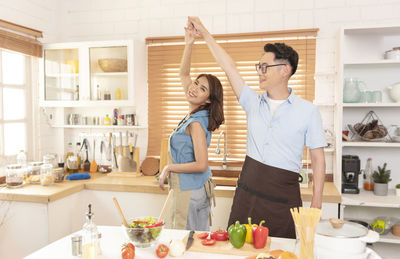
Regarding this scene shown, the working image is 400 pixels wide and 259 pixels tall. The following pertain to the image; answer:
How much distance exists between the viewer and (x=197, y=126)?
2246 millimetres

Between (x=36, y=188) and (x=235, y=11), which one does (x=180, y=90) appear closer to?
(x=235, y=11)

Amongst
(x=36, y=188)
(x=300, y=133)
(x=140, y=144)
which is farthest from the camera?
(x=140, y=144)

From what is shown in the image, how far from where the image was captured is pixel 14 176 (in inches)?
123

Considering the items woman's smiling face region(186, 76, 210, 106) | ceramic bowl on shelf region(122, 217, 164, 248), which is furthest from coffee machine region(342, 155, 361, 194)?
ceramic bowl on shelf region(122, 217, 164, 248)

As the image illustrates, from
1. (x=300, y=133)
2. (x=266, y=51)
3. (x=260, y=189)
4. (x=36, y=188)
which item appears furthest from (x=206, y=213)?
(x=36, y=188)

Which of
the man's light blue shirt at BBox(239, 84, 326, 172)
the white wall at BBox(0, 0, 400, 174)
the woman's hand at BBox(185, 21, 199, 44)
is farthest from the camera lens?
the white wall at BBox(0, 0, 400, 174)

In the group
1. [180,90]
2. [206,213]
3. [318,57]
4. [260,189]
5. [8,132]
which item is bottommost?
[206,213]

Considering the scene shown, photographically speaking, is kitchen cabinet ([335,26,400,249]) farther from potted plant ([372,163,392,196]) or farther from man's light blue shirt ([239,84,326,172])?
man's light blue shirt ([239,84,326,172])

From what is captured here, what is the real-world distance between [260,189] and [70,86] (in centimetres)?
239

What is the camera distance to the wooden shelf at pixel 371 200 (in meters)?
2.91

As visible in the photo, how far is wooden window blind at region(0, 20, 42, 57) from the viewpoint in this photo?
10.6 ft

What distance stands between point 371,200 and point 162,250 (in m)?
2.11

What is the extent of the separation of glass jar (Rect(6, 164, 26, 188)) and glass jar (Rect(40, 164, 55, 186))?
163 mm

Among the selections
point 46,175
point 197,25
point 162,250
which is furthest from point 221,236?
point 46,175
